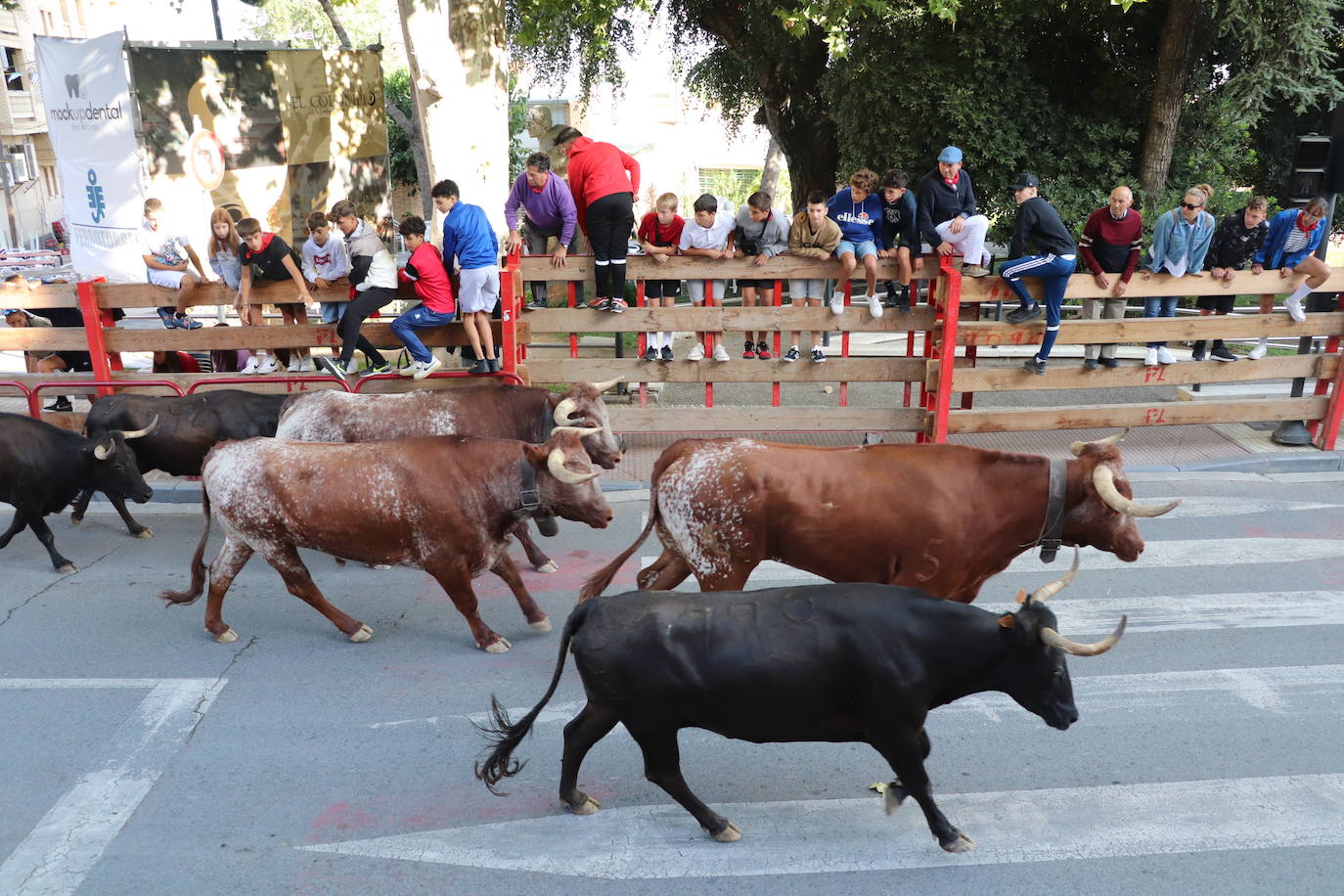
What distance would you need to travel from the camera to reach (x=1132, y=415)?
33.1 feet

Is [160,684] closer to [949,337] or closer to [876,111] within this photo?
[949,337]

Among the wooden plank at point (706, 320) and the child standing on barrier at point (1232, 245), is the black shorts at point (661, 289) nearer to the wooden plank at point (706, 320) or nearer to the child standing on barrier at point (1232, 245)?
the wooden plank at point (706, 320)

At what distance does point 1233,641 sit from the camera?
642cm

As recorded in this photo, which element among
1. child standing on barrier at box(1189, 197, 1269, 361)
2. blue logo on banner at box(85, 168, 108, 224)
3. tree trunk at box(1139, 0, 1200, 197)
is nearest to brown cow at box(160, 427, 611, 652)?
child standing on barrier at box(1189, 197, 1269, 361)

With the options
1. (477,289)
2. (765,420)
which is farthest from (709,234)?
(477,289)

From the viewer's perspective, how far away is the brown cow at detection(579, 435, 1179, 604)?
5605 millimetres

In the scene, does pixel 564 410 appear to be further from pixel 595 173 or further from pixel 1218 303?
A: pixel 1218 303

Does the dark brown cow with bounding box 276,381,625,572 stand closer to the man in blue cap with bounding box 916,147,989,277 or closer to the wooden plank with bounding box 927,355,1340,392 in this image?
the wooden plank with bounding box 927,355,1340,392

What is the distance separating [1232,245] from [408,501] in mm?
9111

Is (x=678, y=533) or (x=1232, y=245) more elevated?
(x=1232, y=245)

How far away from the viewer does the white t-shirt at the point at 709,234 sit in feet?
34.3

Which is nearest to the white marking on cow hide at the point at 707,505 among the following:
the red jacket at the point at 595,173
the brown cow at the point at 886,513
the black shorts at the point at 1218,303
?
the brown cow at the point at 886,513

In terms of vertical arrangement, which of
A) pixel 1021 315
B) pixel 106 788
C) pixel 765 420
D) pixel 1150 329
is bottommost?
pixel 106 788

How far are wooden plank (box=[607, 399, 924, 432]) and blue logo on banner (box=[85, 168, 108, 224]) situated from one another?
10.7 meters
